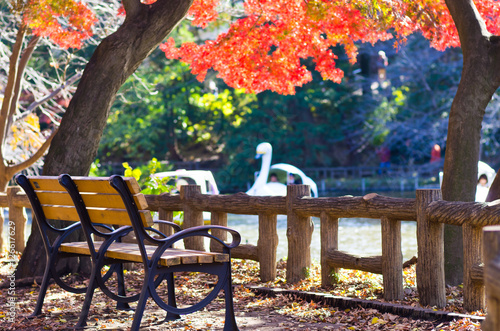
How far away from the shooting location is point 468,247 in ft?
14.6

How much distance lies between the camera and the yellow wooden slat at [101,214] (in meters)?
3.81

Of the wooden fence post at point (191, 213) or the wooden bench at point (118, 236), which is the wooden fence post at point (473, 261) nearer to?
the wooden bench at point (118, 236)

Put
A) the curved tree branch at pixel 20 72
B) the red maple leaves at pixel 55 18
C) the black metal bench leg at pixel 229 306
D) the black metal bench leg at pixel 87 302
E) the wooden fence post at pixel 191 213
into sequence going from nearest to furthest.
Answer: the black metal bench leg at pixel 229 306, the black metal bench leg at pixel 87 302, the wooden fence post at pixel 191 213, the red maple leaves at pixel 55 18, the curved tree branch at pixel 20 72

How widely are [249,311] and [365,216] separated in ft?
4.22

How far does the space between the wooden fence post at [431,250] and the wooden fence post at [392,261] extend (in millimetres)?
317

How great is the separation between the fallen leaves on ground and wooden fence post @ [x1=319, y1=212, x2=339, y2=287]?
0.10m

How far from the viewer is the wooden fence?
14.6 feet

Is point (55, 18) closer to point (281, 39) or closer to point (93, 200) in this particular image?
point (281, 39)

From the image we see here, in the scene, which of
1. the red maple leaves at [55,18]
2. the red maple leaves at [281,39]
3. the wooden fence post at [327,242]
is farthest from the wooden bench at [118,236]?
the red maple leaves at [281,39]

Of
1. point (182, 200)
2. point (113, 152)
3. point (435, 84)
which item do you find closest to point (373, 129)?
point (435, 84)

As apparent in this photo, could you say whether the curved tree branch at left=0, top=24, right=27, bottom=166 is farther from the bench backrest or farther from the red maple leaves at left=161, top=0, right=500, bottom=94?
the bench backrest

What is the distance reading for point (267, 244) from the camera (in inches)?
245

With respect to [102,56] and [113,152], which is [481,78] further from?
[113,152]

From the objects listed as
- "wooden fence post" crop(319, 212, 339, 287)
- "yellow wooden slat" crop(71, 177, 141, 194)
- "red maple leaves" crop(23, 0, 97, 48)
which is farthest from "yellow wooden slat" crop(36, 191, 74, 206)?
"red maple leaves" crop(23, 0, 97, 48)
